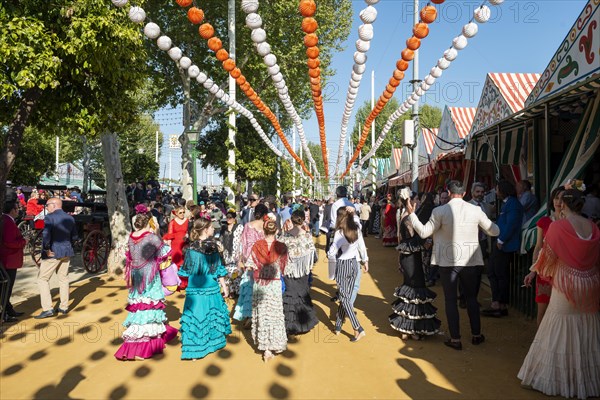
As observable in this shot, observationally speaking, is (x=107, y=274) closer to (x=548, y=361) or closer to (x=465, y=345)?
(x=465, y=345)

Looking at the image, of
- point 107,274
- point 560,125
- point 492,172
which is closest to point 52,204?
point 107,274

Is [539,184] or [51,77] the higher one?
[51,77]

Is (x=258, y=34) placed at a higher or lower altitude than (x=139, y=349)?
higher

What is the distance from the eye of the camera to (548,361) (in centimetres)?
378

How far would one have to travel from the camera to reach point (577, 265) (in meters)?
3.68

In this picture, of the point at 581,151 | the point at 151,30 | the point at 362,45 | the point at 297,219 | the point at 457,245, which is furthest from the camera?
the point at 151,30

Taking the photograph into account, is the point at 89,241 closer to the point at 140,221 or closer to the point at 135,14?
the point at 135,14

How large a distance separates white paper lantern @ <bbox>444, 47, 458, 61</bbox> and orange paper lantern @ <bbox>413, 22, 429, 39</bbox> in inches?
54.0

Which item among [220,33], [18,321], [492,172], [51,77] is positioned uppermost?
[220,33]

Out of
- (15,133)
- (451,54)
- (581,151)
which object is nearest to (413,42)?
(451,54)

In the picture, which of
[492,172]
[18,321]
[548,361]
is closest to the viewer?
[548,361]

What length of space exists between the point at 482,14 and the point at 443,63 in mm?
1718

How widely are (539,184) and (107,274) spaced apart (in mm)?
9195

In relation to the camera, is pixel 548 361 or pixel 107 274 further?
pixel 107 274
